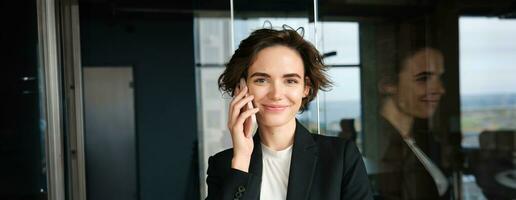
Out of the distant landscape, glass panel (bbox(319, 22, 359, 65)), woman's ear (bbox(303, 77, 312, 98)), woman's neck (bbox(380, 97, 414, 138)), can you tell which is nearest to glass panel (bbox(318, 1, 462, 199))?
glass panel (bbox(319, 22, 359, 65))

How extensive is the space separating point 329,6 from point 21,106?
443 centimetres

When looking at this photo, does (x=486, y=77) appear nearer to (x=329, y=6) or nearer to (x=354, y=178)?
(x=329, y=6)

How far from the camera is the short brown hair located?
1.38m

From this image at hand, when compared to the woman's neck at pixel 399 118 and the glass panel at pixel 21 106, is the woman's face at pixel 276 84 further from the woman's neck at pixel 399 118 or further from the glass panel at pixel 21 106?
the glass panel at pixel 21 106

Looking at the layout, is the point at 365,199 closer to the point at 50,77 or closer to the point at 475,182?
the point at 50,77

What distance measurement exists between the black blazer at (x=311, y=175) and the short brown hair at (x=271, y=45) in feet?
0.60

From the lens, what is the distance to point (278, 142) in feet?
4.68

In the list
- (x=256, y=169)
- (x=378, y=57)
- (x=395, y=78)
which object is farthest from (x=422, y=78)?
(x=395, y=78)

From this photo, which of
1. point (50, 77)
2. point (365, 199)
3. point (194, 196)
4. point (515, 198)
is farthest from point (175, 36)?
point (515, 198)

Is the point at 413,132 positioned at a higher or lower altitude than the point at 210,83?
lower

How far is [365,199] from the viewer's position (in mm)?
1305

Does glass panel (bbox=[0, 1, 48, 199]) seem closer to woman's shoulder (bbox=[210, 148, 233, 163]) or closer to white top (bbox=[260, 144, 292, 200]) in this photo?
woman's shoulder (bbox=[210, 148, 233, 163])

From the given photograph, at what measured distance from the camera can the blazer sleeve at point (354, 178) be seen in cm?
132

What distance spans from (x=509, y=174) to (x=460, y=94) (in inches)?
57.2
